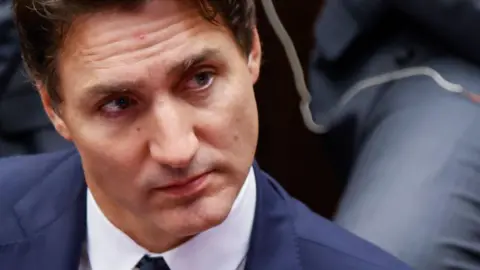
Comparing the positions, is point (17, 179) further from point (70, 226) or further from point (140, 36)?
point (140, 36)

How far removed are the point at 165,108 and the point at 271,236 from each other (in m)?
0.18

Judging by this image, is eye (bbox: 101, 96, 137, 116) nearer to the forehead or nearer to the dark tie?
the forehead

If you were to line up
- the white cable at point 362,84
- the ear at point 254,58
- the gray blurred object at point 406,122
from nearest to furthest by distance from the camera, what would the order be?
the ear at point 254,58 → the gray blurred object at point 406,122 → the white cable at point 362,84

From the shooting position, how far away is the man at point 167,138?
2.37ft

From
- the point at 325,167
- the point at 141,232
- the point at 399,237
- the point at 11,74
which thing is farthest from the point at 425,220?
the point at 325,167

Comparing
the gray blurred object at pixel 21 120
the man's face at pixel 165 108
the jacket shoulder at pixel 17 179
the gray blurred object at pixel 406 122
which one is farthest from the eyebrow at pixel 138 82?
the gray blurred object at pixel 21 120

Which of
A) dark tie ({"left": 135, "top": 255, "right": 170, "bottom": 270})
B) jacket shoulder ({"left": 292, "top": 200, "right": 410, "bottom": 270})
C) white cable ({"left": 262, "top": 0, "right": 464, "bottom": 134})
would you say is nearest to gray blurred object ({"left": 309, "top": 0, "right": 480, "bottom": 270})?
white cable ({"left": 262, "top": 0, "right": 464, "bottom": 134})

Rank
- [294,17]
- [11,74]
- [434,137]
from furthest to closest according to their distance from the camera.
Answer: [294,17]
[11,74]
[434,137]

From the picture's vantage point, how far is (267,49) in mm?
1638

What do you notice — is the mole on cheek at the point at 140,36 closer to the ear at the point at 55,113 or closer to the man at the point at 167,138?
the man at the point at 167,138

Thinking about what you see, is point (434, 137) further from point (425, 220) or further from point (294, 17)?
point (294, 17)

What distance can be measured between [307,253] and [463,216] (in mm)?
227

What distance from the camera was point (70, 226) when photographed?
2.89 feet

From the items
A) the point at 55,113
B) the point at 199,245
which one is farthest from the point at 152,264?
the point at 55,113
